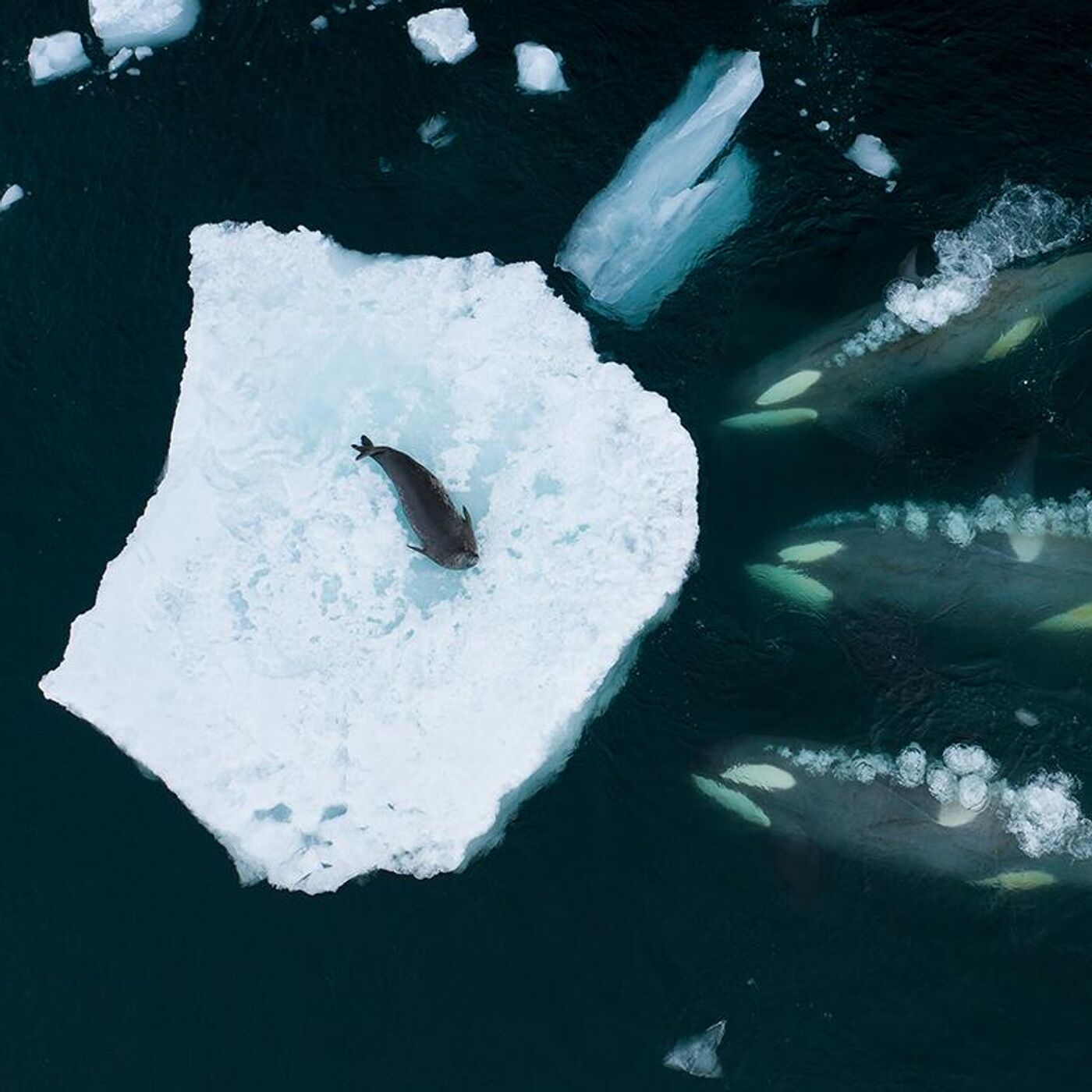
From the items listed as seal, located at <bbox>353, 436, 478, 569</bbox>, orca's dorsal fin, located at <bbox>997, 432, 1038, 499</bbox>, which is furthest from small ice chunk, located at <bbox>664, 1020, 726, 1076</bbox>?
orca's dorsal fin, located at <bbox>997, 432, 1038, 499</bbox>

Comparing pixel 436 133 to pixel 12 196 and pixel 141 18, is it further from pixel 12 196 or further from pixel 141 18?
pixel 12 196

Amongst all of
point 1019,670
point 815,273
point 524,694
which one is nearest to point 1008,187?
point 815,273

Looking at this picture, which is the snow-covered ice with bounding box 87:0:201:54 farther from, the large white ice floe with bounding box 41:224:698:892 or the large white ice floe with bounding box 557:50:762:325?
the large white ice floe with bounding box 557:50:762:325

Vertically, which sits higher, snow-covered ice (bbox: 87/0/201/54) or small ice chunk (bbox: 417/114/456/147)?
snow-covered ice (bbox: 87/0/201/54)

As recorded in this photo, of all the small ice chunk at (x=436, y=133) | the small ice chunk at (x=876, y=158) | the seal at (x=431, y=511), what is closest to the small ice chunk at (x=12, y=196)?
the small ice chunk at (x=436, y=133)

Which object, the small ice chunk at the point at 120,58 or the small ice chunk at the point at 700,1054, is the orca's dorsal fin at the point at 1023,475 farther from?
the small ice chunk at the point at 120,58

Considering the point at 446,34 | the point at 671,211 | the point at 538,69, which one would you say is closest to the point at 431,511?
the point at 671,211

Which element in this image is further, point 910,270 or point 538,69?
point 538,69
